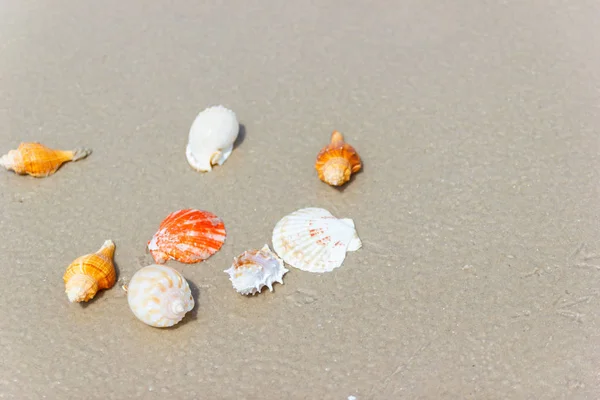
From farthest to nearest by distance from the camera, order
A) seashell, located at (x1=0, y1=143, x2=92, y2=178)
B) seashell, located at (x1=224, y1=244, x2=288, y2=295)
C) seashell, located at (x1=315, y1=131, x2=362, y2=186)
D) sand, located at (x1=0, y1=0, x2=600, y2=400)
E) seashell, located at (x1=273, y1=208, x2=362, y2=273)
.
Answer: seashell, located at (x1=0, y1=143, x2=92, y2=178), seashell, located at (x1=315, y1=131, x2=362, y2=186), seashell, located at (x1=273, y1=208, x2=362, y2=273), seashell, located at (x1=224, y1=244, x2=288, y2=295), sand, located at (x1=0, y1=0, x2=600, y2=400)

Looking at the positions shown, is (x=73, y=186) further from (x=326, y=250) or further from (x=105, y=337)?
(x=326, y=250)

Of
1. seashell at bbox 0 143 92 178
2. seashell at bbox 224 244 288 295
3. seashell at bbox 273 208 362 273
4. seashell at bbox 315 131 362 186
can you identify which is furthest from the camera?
seashell at bbox 0 143 92 178

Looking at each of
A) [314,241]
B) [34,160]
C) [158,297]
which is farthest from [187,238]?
[34,160]

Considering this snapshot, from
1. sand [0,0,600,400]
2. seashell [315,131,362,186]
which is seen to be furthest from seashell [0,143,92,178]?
seashell [315,131,362,186]

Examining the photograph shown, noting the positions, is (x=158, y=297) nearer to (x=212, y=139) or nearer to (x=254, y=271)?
(x=254, y=271)

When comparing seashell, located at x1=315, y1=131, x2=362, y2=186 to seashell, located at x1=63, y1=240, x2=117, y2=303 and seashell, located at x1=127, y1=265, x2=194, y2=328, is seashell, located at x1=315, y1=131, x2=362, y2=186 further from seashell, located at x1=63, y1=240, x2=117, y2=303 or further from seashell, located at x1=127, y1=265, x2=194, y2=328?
seashell, located at x1=63, y1=240, x2=117, y2=303

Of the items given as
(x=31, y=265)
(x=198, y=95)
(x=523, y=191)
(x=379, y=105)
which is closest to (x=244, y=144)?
(x=198, y=95)
